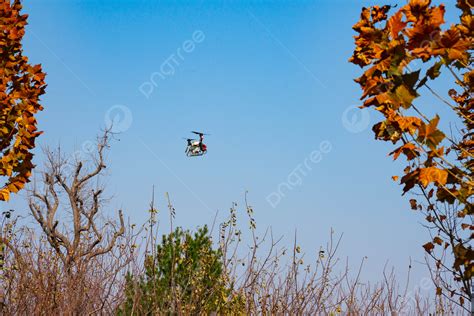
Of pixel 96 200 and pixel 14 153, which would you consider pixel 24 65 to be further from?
pixel 96 200

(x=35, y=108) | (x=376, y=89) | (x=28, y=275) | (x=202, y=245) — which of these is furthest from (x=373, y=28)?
(x=202, y=245)

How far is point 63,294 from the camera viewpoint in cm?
631

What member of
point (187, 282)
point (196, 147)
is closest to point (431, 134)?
point (187, 282)

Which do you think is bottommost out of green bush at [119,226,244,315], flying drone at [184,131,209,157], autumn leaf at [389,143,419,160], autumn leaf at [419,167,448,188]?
autumn leaf at [419,167,448,188]

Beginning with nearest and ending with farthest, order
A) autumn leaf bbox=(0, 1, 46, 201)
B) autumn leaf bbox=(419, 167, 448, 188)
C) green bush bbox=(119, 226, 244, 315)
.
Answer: autumn leaf bbox=(419, 167, 448, 188) < autumn leaf bbox=(0, 1, 46, 201) < green bush bbox=(119, 226, 244, 315)

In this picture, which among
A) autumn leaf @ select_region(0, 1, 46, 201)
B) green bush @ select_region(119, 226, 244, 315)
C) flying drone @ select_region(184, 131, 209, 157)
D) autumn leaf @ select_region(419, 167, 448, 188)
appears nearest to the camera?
autumn leaf @ select_region(419, 167, 448, 188)

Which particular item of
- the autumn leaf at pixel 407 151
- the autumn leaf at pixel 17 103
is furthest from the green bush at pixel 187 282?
the autumn leaf at pixel 407 151

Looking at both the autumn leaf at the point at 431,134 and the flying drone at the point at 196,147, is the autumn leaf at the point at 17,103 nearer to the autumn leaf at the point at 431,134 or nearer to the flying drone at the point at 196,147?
the autumn leaf at the point at 431,134

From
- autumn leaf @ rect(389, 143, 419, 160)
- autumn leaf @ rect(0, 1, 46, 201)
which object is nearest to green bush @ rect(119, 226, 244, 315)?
autumn leaf @ rect(0, 1, 46, 201)

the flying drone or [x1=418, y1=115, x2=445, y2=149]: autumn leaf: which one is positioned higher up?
the flying drone

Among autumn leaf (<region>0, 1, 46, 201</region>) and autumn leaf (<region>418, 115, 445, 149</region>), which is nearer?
autumn leaf (<region>418, 115, 445, 149</region>)

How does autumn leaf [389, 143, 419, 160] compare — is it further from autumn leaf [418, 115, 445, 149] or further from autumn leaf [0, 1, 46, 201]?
autumn leaf [0, 1, 46, 201]

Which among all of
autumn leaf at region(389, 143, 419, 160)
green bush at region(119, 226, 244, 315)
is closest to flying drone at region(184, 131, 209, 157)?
green bush at region(119, 226, 244, 315)

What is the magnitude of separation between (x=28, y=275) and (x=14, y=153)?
7.51 feet
